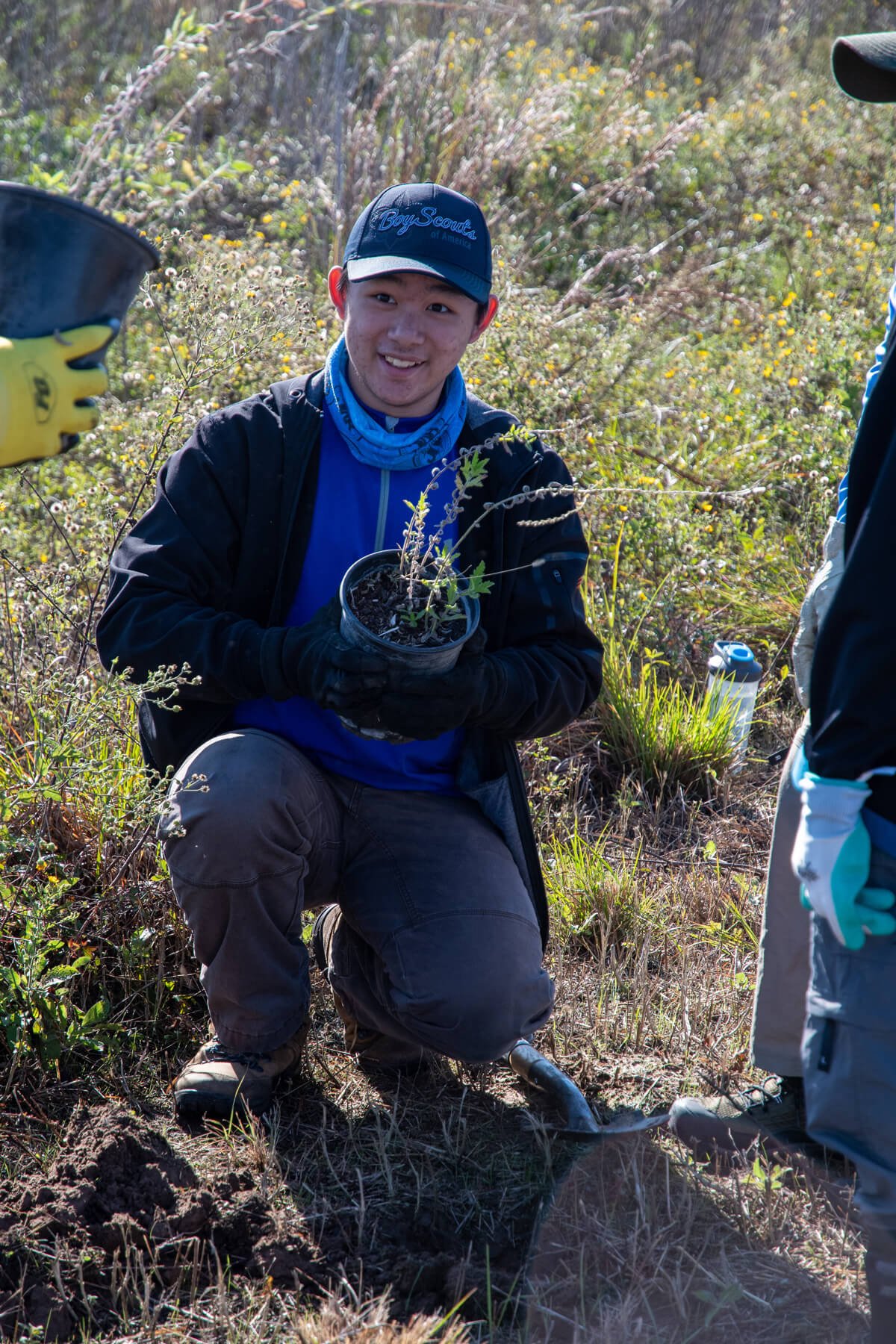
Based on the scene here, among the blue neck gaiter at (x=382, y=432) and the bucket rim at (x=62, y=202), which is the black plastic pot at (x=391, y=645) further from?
the bucket rim at (x=62, y=202)

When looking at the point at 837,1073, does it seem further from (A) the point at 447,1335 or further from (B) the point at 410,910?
(B) the point at 410,910

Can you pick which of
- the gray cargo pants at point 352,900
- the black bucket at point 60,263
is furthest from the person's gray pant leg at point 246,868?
the black bucket at point 60,263

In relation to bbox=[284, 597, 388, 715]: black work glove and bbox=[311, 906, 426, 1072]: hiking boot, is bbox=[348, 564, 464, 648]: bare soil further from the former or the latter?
bbox=[311, 906, 426, 1072]: hiking boot

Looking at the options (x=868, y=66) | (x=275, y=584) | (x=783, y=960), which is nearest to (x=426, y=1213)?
(x=783, y=960)

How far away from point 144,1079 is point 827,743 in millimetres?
1588

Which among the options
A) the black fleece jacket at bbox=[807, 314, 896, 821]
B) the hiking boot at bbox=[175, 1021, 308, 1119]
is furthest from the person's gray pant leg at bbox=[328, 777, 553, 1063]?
the black fleece jacket at bbox=[807, 314, 896, 821]

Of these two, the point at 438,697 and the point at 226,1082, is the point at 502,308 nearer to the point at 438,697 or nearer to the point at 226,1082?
the point at 438,697

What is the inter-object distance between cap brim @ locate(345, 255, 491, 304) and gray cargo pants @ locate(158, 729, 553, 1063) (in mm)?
962

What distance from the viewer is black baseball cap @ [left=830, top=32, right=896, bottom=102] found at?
1658 millimetres

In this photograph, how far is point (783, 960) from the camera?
2293 mm

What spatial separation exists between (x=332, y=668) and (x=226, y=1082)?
2.81 ft

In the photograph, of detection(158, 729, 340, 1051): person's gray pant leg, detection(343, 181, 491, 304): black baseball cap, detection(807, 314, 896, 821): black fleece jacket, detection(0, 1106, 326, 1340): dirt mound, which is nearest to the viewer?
detection(807, 314, 896, 821): black fleece jacket

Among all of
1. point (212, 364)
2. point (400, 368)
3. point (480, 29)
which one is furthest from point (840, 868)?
point (480, 29)

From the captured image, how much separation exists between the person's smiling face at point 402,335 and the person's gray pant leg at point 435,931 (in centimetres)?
83
